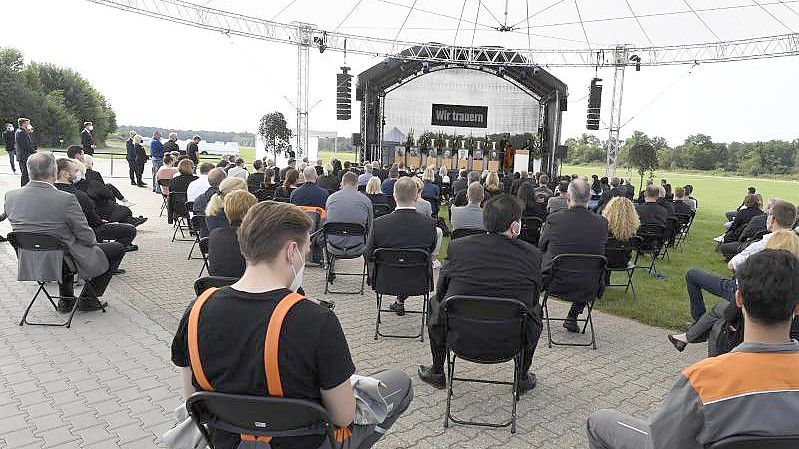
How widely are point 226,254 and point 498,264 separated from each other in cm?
205

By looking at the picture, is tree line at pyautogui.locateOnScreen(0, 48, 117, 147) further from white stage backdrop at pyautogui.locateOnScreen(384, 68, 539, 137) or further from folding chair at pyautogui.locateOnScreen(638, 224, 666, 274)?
folding chair at pyautogui.locateOnScreen(638, 224, 666, 274)

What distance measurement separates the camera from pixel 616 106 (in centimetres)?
1789

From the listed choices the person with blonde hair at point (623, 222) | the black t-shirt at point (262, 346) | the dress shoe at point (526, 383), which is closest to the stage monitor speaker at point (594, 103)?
the person with blonde hair at point (623, 222)

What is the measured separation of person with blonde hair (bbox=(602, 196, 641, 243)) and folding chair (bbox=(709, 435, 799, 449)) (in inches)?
210

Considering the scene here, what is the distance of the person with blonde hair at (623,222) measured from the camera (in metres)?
6.68

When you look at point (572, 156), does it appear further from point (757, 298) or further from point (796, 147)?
point (757, 298)

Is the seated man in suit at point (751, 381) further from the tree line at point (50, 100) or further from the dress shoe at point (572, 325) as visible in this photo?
the tree line at point (50, 100)

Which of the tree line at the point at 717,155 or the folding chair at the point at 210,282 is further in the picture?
the tree line at the point at 717,155

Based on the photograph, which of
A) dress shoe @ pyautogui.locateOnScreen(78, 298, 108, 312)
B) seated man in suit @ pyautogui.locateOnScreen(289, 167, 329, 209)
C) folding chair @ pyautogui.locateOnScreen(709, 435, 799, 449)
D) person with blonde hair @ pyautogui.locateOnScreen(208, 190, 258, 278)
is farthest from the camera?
seated man in suit @ pyautogui.locateOnScreen(289, 167, 329, 209)

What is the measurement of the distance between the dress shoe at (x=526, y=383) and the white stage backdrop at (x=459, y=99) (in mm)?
20332

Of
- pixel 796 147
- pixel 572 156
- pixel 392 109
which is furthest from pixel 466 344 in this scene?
pixel 796 147

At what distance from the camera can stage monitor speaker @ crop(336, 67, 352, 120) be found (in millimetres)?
18531

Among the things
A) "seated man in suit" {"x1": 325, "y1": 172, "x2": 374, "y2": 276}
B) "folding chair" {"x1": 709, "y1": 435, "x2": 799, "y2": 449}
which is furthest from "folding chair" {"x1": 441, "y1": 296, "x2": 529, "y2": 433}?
"seated man in suit" {"x1": 325, "y1": 172, "x2": 374, "y2": 276}

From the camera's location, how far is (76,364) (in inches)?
164
